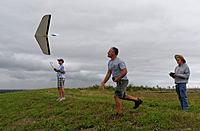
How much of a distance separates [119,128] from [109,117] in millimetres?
1283

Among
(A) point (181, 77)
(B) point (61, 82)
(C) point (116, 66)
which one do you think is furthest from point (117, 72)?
(B) point (61, 82)

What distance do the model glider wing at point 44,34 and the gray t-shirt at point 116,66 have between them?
271 cm

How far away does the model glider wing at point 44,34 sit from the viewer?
8.10 metres

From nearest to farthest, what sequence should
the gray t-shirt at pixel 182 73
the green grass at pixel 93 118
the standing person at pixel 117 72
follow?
the green grass at pixel 93 118
the standing person at pixel 117 72
the gray t-shirt at pixel 182 73

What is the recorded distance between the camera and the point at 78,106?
1432 centimetres

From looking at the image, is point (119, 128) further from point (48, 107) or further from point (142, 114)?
point (48, 107)

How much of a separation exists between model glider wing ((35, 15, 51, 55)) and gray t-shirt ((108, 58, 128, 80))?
2.71 metres

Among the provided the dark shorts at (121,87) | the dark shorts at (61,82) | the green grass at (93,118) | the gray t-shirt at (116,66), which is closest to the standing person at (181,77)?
the green grass at (93,118)

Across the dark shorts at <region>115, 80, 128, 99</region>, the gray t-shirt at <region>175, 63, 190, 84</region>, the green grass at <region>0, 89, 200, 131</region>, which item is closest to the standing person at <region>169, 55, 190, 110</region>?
the gray t-shirt at <region>175, 63, 190, 84</region>

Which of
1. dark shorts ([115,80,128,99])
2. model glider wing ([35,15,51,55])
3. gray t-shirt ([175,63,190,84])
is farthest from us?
gray t-shirt ([175,63,190,84])

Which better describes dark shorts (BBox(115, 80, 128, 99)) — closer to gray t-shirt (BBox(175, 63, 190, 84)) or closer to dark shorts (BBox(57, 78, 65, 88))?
gray t-shirt (BBox(175, 63, 190, 84))

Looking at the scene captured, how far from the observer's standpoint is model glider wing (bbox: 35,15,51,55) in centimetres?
810

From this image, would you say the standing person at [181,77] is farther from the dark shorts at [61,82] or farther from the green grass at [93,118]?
the dark shorts at [61,82]

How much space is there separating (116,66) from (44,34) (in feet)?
9.16
